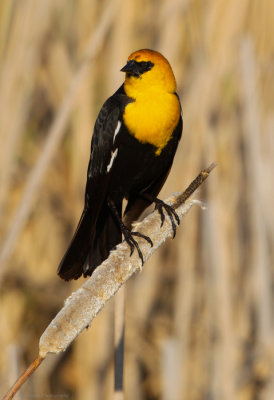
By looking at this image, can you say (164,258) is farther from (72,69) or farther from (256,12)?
(256,12)

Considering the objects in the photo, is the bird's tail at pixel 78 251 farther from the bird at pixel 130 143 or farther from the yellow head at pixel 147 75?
the yellow head at pixel 147 75

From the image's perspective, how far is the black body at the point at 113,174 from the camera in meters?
1.62

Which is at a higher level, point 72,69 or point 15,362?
point 72,69

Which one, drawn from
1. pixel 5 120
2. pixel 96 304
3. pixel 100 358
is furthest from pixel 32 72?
pixel 96 304

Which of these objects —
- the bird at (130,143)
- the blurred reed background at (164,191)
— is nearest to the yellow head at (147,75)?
the bird at (130,143)

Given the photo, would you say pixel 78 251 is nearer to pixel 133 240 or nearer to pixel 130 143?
pixel 133 240

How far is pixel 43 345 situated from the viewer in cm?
84

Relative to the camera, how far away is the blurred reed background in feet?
6.86

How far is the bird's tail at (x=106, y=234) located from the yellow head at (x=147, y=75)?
0.36m

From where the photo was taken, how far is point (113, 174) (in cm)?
177

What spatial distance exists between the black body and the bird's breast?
0.02m

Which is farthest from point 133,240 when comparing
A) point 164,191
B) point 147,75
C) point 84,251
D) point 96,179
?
point 164,191

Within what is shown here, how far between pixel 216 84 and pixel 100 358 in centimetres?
109

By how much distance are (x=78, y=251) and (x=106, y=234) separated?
248mm
